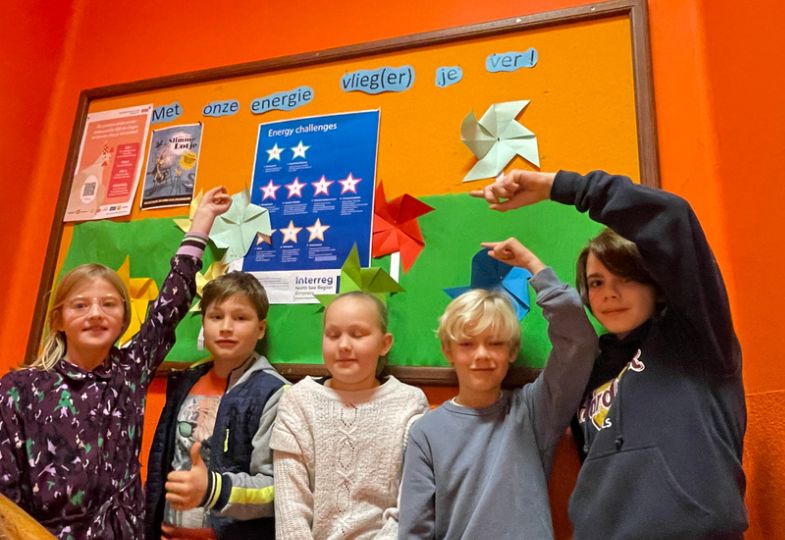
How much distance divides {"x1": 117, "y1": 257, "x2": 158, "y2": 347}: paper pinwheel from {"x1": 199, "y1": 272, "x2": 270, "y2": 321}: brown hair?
26cm

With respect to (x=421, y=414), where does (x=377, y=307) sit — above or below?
above

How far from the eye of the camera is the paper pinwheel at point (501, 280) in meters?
1.28

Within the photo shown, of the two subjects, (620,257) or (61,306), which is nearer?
(620,257)

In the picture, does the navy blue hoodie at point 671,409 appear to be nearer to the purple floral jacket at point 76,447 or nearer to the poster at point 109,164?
the purple floral jacket at point 76,447

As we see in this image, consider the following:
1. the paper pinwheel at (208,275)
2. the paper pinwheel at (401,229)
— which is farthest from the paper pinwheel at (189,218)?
the paper pinwheel at (401,229)

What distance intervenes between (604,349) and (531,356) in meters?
0.18

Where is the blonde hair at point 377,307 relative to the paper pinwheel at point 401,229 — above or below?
below

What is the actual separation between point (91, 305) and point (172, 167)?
587 millimetres

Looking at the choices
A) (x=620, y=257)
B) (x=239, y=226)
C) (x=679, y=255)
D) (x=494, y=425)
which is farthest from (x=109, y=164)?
(x=679, y=255)

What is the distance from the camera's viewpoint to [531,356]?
1.26 meters

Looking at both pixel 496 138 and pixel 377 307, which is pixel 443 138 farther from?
pixel 377 307

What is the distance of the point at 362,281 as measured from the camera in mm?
1413

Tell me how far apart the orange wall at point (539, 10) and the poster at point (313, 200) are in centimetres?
29

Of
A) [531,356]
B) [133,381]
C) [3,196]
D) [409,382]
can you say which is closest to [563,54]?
[531,356]
